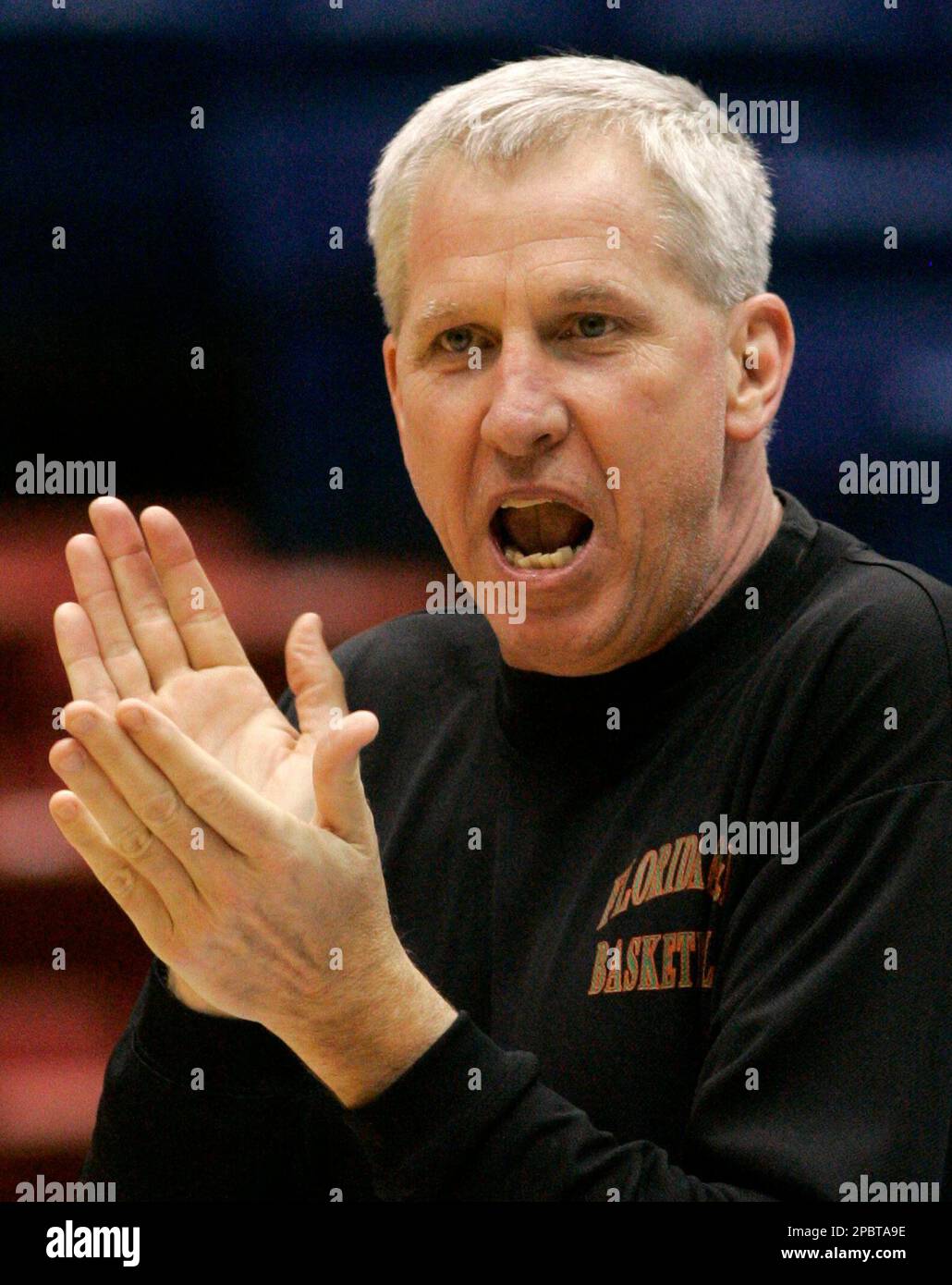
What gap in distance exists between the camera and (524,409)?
1242 mm

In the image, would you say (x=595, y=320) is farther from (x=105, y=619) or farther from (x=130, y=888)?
(x=130, y=888)

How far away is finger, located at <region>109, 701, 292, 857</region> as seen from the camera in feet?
3.23

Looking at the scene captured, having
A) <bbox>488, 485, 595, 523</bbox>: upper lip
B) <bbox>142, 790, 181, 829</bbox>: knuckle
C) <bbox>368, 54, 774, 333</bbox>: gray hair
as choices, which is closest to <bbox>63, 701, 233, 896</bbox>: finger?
<bbox>142, 790, 181, 829</bbox>: knuckle

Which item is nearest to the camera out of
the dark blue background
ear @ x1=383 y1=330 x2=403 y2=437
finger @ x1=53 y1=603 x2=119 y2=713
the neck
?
finger @ x1=53 y1=603 x2=119 y2=713

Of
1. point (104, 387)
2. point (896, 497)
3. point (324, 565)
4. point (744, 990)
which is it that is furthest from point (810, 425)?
point (744, 990)

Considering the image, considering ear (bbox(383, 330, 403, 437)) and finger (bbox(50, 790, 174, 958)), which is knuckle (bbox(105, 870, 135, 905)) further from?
ear (bbox(383, 330, 403, 437))

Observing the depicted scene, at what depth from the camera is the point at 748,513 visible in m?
1.31

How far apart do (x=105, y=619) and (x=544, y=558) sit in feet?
1.12

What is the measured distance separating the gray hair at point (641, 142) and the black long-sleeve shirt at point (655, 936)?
8.6 inches

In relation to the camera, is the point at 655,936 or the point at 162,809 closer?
the point at 162,809

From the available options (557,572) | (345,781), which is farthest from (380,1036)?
(557,572)

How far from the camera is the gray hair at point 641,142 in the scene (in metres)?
1.25

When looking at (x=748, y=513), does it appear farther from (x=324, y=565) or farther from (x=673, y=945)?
(x=324, y=565)

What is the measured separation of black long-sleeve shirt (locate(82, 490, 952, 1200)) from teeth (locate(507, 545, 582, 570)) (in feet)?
0.31
